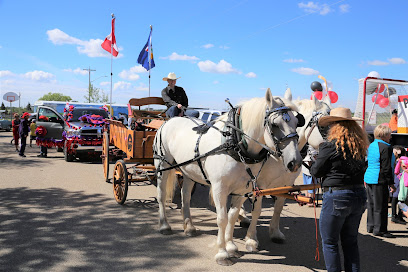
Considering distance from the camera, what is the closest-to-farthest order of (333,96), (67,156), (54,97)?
(333,96)
(67,156)
(54,97)

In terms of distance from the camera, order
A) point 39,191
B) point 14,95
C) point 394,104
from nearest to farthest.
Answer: point 39,191
point 394,104
point 14,95

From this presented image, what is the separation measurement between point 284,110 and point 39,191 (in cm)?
675

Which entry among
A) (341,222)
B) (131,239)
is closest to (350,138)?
(341,222)

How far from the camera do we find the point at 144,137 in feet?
21.7

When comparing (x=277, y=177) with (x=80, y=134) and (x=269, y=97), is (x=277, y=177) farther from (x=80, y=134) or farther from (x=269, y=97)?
(x=80, y=134)

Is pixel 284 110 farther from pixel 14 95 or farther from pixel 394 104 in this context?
pixel 14 95

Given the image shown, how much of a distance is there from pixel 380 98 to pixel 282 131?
301 inches

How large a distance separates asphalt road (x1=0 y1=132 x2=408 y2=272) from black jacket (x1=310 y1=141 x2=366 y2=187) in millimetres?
1530

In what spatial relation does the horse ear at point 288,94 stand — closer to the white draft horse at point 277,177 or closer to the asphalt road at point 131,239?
the white draft horse at point 277,177

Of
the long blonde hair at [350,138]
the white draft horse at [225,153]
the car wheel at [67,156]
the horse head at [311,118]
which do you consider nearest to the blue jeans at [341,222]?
the long blonde hair at [350,138]

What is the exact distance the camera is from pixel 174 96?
22.0 feet

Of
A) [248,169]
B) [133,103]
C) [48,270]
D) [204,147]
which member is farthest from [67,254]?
[133,103]

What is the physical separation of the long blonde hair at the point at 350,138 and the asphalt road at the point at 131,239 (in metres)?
1.78

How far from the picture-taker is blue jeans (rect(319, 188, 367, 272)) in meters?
3.06
